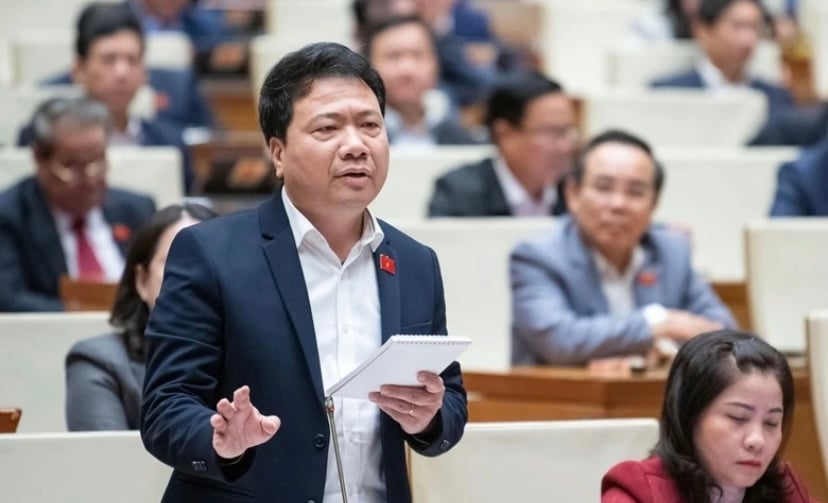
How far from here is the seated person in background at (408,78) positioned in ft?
13.7

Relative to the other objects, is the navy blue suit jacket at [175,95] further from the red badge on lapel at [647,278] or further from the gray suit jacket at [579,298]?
the red badge on lapel at [647,278]

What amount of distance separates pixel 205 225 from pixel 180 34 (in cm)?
388

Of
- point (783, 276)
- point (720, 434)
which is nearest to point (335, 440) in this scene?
point (720, 434)

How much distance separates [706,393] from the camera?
182cm

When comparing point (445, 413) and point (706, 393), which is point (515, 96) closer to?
point (706, 393)

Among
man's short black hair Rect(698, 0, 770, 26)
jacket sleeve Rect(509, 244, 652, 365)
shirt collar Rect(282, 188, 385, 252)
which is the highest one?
man's short black hair Rect(698, 0, 770, 26)

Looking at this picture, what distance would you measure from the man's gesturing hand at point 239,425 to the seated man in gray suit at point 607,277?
4.60 feet

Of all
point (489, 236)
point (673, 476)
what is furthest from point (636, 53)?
point (673, 476)

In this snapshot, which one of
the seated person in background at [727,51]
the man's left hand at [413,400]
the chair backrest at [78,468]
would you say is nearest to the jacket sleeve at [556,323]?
the chair backrest at [78,468]

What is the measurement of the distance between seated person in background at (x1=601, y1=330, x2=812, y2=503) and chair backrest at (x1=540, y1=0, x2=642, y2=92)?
345 centimetres

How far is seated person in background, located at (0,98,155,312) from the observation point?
3.18 m

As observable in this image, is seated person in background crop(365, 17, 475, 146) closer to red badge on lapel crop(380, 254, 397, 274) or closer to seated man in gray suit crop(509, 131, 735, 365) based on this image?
seated man in gray suit crop(509, 131, 735, 365)

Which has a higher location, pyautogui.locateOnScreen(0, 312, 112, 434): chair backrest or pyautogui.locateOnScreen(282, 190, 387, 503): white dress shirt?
pyautogui.locateOnScreen(282, 190, 387, 503): white dress shirt

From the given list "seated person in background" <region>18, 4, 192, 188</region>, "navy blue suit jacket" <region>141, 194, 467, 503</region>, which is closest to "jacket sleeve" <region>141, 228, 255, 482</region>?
"navy blue suit jacket" <region>141, 194, 467, 503</region>
